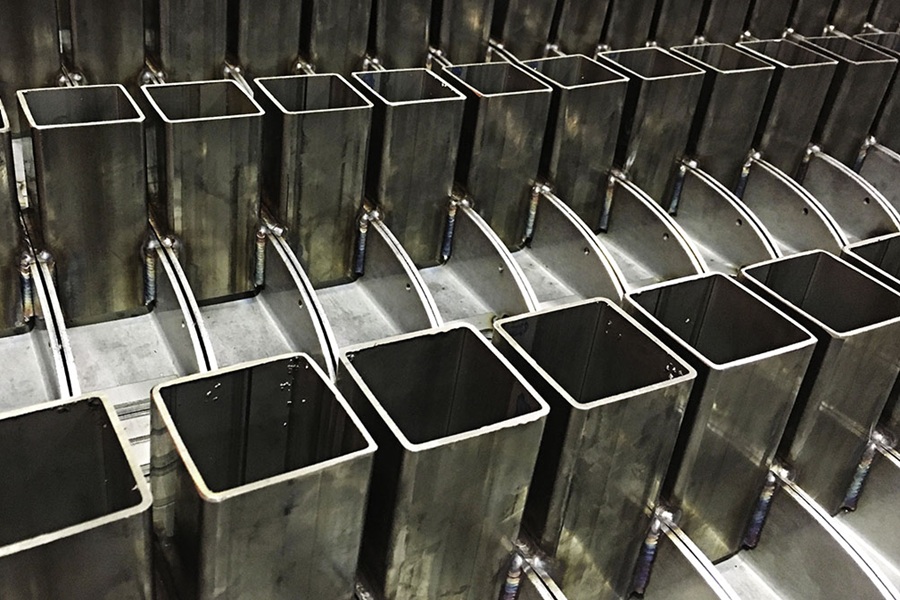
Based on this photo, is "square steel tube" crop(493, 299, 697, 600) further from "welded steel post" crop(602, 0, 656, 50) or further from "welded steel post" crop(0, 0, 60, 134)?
"welded steel post" crop(602, 0, 656, 50)

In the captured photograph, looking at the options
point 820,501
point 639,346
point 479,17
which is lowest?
point 820,501

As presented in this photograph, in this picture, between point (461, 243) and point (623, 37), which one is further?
point (623, 37)

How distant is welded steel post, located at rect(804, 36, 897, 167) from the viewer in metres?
1.77

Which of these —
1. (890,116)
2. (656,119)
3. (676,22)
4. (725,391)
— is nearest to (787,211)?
(656,119)

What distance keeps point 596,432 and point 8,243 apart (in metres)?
0.71

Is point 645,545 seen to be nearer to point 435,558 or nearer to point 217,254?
point 435,558

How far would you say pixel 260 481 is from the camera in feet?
2.51

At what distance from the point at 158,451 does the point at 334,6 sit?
94 centimetres

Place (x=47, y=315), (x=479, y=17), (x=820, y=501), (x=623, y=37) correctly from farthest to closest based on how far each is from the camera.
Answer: (x=623, y=37) < (x=479, y=17) < (x=820, y=501) < (x=47, y=315)

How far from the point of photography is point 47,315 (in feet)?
3.49

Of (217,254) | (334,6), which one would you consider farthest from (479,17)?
(217,254)

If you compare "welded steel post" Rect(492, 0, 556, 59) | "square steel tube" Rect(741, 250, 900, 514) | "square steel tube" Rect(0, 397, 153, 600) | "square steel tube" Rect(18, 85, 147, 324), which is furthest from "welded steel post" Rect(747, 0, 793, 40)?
"square steel tube" Rect(0, 397, 153, 600)

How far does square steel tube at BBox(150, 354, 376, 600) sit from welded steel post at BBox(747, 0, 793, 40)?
154cm

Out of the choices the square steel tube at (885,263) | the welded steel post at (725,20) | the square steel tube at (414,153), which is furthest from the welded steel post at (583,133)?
the welded steel post at (725,20)
